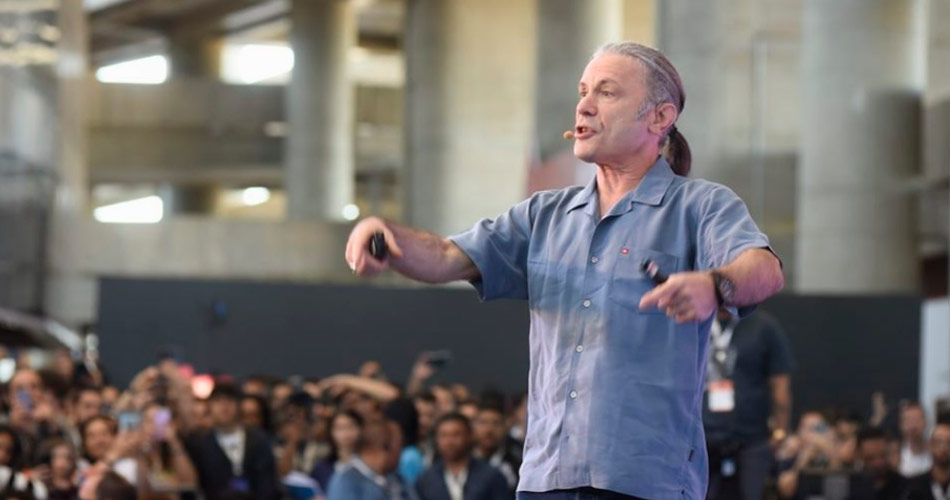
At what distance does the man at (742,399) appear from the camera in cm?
968

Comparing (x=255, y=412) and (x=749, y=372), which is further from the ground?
(x=749, y=372)

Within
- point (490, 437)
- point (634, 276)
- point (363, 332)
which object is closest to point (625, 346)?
point (634, 276)

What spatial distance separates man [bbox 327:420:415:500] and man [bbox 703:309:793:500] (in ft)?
5.52

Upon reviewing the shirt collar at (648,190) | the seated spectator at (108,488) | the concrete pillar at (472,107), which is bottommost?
the seated spectator at (108,488)

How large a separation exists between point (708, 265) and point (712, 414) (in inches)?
236

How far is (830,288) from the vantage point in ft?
76.1

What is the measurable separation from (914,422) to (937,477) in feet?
8.85

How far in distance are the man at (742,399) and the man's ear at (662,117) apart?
5564 mm

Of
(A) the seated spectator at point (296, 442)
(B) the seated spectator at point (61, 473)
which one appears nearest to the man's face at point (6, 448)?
(B) the seated spectator at point (61, 473)

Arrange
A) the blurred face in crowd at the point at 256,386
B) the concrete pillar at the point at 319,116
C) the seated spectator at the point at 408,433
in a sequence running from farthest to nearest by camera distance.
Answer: the concrete pillar at the point at 319,116
the blurred face in crowd at the point at 256,386
the seated spectator at the point at 408,433

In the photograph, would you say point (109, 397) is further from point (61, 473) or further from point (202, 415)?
point (61, 473)

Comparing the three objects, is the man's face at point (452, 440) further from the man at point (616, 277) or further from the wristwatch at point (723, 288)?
the wristwatch at point (723, 288)

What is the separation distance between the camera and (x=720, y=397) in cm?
952

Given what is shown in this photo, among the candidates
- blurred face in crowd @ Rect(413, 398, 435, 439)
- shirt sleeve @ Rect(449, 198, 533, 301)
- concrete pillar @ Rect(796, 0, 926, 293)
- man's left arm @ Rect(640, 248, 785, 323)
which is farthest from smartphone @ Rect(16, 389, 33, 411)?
concrete pillar @ Rect(796, 0, 926, 293)
